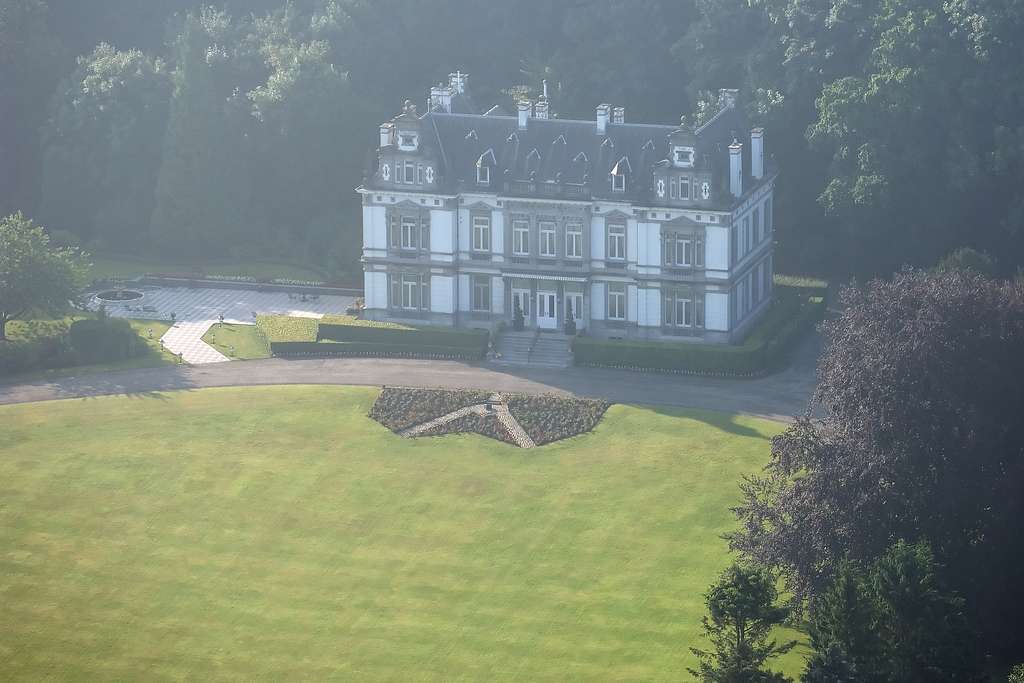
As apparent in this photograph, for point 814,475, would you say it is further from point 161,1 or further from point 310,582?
point 161,1

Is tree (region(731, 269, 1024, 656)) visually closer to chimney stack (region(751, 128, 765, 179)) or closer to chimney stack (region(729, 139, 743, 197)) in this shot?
chimney stack (region(729, 139, 743, 197))

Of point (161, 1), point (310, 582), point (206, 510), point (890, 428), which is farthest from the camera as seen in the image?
point (161, 1)

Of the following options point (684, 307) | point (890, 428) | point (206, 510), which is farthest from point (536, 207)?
point (890, 428)

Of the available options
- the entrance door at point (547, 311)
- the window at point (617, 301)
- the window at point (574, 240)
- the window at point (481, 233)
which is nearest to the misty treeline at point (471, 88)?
the window at point (617, 301)

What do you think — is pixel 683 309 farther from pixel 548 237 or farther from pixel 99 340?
pixel 99 340

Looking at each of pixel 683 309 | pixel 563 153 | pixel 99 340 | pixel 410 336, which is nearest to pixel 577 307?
pixel 683 309
